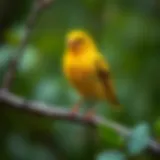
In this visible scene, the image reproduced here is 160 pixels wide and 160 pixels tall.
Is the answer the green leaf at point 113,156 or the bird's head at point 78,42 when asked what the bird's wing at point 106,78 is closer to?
the bird's head at point 78,42

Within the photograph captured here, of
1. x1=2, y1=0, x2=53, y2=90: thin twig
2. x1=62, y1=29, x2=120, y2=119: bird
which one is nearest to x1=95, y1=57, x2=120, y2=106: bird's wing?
x1=62, y1=29, x2=120, y2=119: bird

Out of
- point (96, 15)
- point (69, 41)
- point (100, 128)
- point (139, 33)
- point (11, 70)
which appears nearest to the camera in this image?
point (100, 128)

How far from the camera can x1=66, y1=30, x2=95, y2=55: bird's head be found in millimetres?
2494

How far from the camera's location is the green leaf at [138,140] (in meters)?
1.64

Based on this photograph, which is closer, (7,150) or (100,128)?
(100,128)

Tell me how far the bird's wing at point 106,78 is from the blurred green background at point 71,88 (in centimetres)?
6

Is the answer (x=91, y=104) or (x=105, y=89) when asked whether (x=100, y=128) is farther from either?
(x=91, y=104)

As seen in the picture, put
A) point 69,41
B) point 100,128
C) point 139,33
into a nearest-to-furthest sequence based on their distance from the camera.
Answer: point 100,128 → point 69,41 → point 139,33

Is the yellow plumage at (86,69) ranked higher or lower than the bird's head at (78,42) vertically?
lower

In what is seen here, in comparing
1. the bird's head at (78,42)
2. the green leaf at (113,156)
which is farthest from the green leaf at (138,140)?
the bird's head at (78,42)

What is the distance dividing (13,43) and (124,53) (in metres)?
0.39

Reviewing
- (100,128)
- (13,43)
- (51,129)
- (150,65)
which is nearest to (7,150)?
(51,129)

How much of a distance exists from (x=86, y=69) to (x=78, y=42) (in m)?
0.10

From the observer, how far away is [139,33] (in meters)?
2.69
